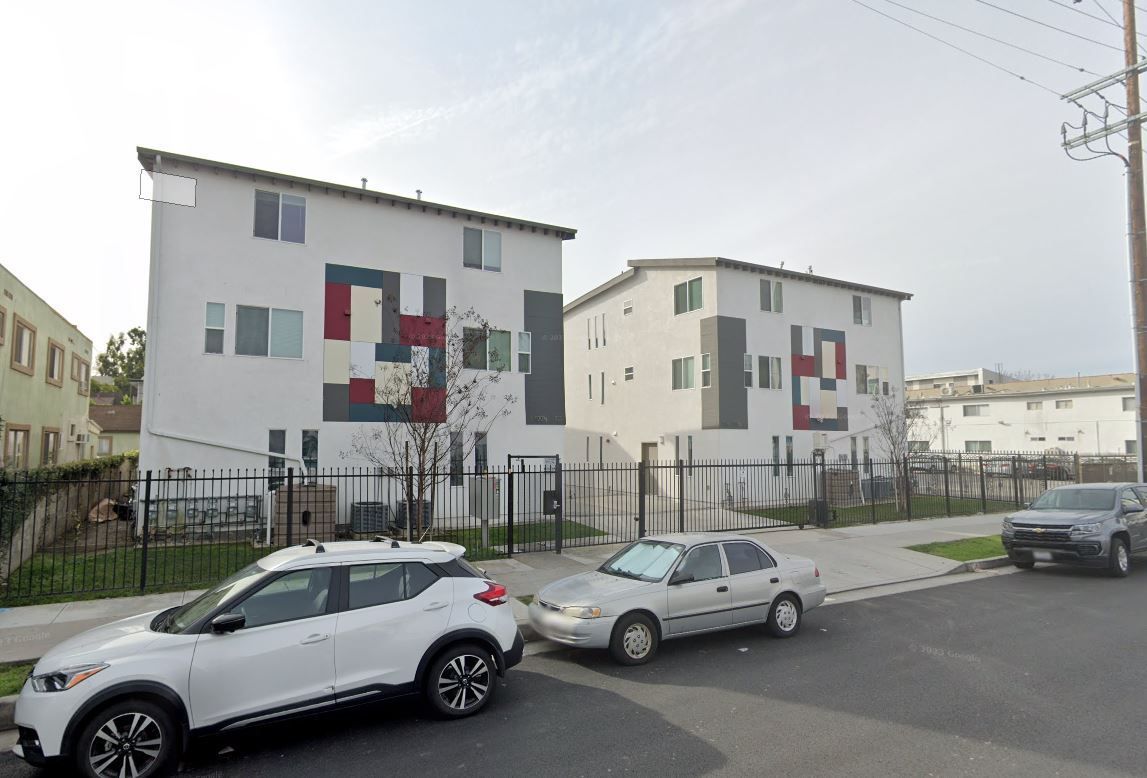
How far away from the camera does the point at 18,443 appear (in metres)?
19.8

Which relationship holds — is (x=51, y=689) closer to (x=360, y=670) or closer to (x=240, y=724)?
(x=240, y=724)

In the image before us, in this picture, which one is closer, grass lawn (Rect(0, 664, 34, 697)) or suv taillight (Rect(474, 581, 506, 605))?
suv taillight (Rect(474, 581, 506, 605))

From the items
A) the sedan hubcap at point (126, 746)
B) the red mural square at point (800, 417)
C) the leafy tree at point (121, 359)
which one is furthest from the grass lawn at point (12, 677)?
the leafy tree at point (121, 359)

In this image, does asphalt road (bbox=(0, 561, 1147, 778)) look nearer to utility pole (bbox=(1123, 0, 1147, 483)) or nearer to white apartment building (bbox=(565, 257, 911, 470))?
utility pole (bbox=(1123, 0, 1147, 483))

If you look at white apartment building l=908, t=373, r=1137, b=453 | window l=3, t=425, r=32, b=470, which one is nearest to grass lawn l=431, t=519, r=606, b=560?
window l=3, t=425, r=32, b=470

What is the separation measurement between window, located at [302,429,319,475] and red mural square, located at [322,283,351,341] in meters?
2.61

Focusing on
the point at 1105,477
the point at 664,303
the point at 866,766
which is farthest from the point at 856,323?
the point at 866,766

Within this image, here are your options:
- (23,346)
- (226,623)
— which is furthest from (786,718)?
(23,346)

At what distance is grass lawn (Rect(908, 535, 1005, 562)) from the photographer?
14.1m

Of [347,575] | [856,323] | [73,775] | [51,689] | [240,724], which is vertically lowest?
[73,775]

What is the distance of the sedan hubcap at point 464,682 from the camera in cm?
575

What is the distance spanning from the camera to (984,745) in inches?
198

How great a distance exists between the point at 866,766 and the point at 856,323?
27.9 metres

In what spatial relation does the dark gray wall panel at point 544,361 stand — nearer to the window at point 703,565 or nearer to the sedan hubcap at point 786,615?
the window at point 703,565
